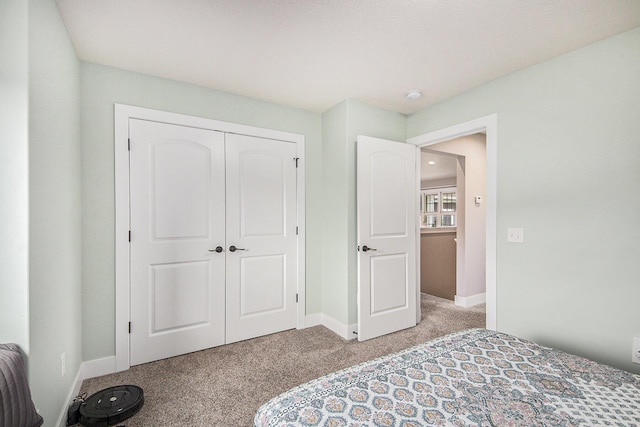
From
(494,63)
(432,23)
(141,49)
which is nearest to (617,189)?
(494,63)

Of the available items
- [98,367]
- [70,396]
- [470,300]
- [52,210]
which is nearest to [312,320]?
[98,367]

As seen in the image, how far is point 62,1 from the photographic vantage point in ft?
5.38

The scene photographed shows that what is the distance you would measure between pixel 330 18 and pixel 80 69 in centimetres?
191

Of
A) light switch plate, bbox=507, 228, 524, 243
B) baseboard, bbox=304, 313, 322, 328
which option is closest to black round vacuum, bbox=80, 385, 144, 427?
baseboard, bbox=304, 313, 322, 328

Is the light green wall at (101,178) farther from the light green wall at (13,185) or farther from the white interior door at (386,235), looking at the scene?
the white interior door at (386,235)

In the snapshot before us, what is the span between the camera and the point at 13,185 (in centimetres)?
127

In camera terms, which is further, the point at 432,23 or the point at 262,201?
the point at 262,201

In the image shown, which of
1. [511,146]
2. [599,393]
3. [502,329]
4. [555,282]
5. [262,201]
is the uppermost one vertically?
[511,146]

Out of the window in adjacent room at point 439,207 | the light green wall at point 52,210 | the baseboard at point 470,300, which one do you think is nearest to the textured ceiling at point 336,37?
the light green wall at point 52,210

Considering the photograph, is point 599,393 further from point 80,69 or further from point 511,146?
point 80,69

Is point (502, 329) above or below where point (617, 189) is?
below

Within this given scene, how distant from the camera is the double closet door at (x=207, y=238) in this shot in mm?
2465

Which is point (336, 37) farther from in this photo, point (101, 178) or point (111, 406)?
point (111, 406)

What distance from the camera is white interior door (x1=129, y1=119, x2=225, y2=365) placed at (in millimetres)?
2445
